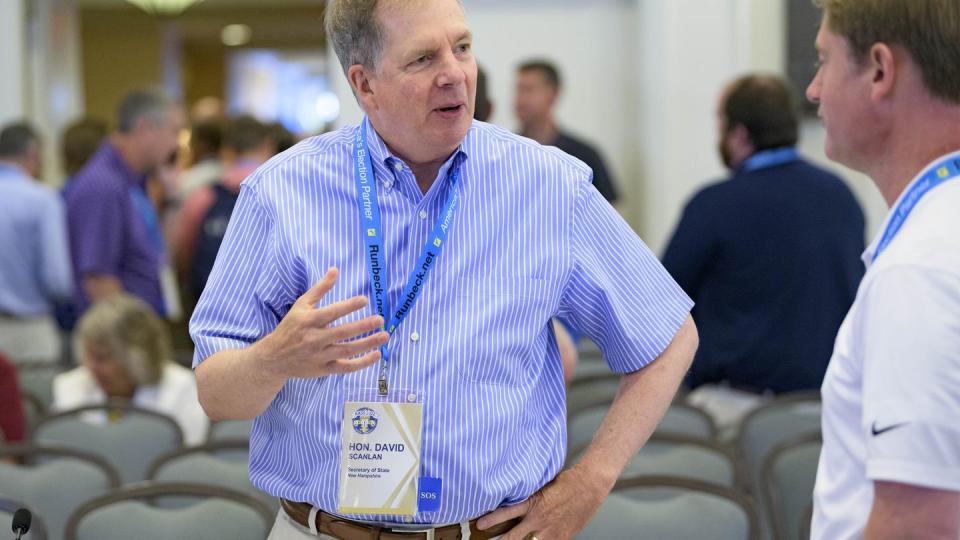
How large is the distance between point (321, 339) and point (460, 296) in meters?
0.31

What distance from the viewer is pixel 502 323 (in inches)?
79.9

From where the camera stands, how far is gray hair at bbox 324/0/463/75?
210cm

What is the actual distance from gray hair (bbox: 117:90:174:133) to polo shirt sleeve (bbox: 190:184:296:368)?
4791mm

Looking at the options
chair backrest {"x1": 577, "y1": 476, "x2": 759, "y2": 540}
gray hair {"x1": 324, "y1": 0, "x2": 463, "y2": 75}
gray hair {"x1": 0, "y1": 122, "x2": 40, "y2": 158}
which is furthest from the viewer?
gray hair {"x1": 0, "y1": 122, "x2": 40, "y2": 158}

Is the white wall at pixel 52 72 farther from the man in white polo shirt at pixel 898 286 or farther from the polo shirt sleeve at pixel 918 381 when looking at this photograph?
the polo shirt sleeve at pixel 918 381

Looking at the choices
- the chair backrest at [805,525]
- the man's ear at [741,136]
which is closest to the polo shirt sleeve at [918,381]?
the chair backrest at [805,525]

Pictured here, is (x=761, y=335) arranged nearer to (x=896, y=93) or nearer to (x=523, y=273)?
(x=523, y=273)

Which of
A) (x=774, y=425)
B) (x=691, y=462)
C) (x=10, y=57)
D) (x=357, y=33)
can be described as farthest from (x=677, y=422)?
(x=10, y=57)

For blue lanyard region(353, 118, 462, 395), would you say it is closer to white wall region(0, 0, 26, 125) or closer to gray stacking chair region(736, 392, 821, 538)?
gray stacking chair region(736, 392, 821, 538)

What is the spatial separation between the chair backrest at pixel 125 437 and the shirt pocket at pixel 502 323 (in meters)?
2.86

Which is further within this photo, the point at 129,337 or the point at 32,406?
the point at 32,406

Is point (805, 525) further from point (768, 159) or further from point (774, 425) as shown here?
point (768, 159)

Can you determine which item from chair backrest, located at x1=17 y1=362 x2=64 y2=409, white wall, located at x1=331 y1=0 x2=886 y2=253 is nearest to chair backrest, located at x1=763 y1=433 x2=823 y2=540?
chair backrest, located at x1=17 y1=362 x2=64 y2=409

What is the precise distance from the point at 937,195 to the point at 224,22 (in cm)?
1710
